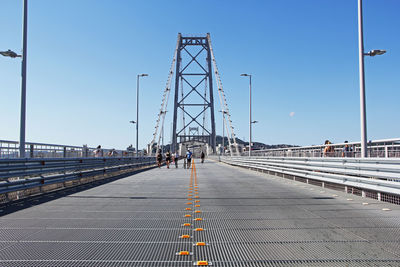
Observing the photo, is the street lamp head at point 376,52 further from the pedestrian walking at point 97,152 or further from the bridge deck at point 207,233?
the pedestrian walking at point 97,152

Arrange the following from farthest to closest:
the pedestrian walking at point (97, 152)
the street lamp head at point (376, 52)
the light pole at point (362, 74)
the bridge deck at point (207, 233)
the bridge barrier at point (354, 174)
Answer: the pedestrian walking at point (97, 152) < the street lamp head at point (376, 52) < the light pole at point (362, 74) < the bridge barrier at point (354, 174) < the bridge deck at point (207, 233)

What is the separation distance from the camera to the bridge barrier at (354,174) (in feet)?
25.3

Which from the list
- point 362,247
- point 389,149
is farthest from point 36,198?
point 389,149

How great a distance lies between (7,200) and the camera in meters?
8.51

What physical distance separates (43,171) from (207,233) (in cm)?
656

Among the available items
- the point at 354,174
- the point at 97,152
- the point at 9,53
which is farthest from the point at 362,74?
the point at 97,152

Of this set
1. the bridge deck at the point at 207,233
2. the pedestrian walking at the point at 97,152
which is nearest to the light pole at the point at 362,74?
the bridge deck at the point at 207,233

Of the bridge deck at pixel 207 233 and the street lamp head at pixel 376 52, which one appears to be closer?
the bridge deck at pixel 207 233

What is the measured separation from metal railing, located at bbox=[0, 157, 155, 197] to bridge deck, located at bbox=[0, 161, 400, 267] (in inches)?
32.1

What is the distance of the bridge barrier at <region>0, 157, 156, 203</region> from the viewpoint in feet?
27.6

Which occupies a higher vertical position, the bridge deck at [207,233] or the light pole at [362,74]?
the light pole at [362,74]

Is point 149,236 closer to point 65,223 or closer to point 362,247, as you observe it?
point 65,223

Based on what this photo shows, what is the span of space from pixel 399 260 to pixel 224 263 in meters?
1.92

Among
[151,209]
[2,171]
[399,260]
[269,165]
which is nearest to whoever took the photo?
[399,260]
